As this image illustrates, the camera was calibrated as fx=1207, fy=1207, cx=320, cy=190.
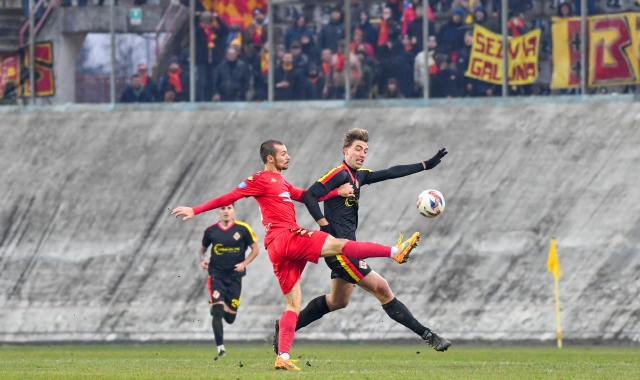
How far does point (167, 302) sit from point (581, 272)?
7.00 m

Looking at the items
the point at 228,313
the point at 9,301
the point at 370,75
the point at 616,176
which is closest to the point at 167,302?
the point at 9,301

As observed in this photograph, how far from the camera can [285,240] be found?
35.8 feet

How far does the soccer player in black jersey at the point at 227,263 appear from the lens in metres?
16.4

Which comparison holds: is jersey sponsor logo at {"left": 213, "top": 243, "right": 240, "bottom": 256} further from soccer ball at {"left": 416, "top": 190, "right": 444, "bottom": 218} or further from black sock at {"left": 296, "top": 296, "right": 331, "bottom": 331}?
soccer ball at {"left": 416, "top": 190, "right": 444, "bottom": 218}

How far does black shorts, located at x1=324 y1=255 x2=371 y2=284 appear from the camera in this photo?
11.2 meters

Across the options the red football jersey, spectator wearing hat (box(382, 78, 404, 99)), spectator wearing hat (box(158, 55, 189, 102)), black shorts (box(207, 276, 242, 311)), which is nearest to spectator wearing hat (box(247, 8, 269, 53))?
spectator wearing hat (box(158, 55, 189, 102))

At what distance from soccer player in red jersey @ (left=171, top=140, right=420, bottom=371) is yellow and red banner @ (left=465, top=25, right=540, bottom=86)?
37.3ft

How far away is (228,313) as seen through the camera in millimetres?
16578

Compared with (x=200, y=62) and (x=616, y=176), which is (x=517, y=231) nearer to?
(x=616, y=176)

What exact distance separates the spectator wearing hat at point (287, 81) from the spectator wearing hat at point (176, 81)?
6.30 feet

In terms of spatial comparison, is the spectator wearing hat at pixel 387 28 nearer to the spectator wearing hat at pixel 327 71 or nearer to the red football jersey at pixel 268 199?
the spectator wearing hat at pixel 327 71

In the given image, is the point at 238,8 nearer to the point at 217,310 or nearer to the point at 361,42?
the point at 361,42

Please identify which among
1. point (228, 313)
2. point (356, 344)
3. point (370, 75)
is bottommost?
point (356, 344)

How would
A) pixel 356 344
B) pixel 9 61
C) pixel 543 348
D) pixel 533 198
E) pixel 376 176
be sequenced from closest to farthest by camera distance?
pixel 376 176 → pixel 543 348 → pixel 356 344 → pixel 533 198 → pixel 9 61
